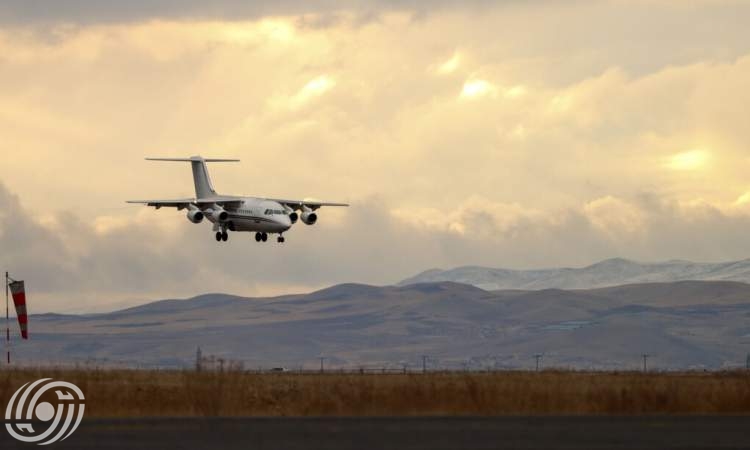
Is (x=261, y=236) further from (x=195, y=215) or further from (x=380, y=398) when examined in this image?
(x=380, y=398)

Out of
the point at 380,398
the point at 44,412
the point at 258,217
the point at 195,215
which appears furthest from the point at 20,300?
the point at 195,215

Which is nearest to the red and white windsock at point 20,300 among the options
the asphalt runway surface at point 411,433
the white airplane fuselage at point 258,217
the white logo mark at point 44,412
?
the white logo mark at point 44,412

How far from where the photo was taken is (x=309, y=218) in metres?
109

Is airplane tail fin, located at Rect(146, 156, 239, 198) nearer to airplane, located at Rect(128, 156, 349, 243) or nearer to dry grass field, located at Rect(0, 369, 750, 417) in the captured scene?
airplane, located at Rect(128, 156, 349, 243)

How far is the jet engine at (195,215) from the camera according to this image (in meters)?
107

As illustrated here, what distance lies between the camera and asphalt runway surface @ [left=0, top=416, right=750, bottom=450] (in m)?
29.4

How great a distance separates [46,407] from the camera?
40.9m

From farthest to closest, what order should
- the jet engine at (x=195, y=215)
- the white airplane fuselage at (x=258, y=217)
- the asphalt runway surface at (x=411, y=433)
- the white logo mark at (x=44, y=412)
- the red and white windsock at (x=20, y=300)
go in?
the jet engine at (x=195, y=215), the white airplane fuselage at (x=258, y=217), the red and white windsock at (x=20, y=300), the white logo mark at (x=44, y=412), the asphalt runway surface at (x=411, y=433)

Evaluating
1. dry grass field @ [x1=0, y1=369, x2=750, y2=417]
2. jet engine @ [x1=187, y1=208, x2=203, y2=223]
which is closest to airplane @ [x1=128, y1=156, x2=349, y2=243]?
jet engine @ [x1=187, y1=208, x2=203, y2=223]

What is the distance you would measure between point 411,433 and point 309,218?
76852 millimetres

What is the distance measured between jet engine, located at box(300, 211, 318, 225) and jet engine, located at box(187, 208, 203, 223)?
7.57 m

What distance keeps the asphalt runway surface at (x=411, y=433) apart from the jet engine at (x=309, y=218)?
232 feet

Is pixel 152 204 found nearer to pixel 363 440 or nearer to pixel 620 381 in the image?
pixel 620 381

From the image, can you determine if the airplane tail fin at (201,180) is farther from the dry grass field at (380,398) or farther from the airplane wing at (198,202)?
the dry grass field at (380,398)
